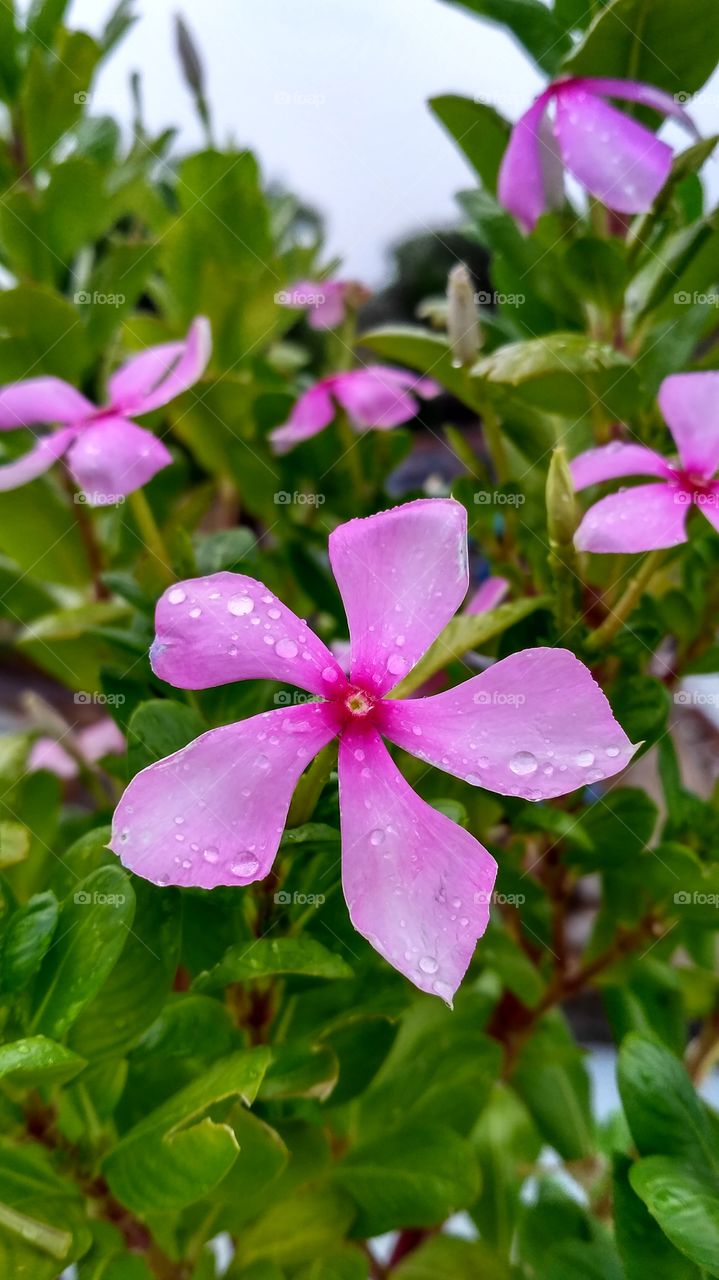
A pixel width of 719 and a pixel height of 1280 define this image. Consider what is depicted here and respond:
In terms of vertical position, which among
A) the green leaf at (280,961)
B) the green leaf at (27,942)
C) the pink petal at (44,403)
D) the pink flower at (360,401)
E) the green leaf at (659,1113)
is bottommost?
the green leaf at (659,1113)

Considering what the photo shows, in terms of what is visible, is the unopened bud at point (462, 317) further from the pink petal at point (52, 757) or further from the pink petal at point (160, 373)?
the pink petal at point (52, 757)

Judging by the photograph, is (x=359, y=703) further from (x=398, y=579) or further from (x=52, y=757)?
(x=52, y=757)

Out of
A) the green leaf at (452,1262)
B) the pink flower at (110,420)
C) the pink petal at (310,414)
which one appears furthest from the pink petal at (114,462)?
the green leaf at (452,1262)

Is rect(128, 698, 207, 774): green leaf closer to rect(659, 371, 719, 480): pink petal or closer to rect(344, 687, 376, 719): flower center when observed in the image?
rect(344, 687, 376, 719): flower center

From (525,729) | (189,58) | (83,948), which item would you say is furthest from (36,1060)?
(189,58)

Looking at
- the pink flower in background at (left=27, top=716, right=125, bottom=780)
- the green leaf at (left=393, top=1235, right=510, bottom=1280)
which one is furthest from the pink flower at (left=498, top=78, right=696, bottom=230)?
the green leaf at (left=393, top=1235, right=510, bottom=1280)
